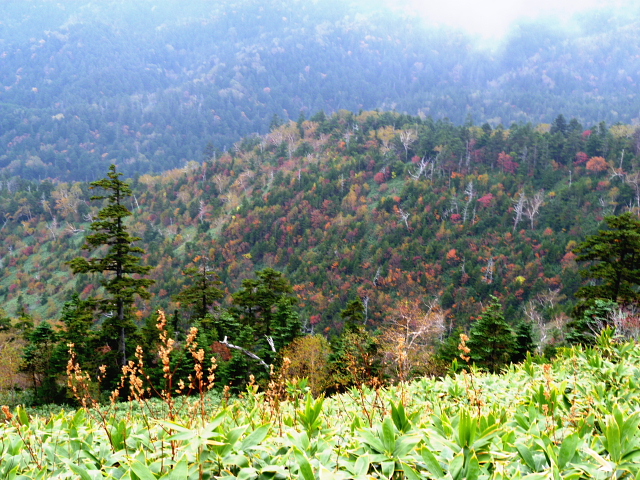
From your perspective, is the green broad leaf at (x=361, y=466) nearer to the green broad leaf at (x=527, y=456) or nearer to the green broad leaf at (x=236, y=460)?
the green broad leaf at (x=236, y=460)

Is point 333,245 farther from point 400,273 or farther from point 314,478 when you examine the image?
point 314,478

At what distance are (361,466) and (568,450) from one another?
1235mm

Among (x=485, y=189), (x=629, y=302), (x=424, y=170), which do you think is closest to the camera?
(x=629, y=302)

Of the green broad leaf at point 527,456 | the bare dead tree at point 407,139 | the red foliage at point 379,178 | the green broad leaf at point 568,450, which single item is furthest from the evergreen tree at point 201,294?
the bare dead tree at point 407,139

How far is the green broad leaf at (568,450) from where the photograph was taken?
2448 mm

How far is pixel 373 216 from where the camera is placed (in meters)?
82.9

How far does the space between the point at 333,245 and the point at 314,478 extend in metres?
77.5

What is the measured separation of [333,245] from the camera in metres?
79.7

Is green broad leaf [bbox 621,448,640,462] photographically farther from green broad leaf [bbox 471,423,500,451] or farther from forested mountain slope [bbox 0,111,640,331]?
forested mountain slope [bbox 0,111,640,331]

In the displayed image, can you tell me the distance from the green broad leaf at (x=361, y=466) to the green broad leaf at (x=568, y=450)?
3.78ft

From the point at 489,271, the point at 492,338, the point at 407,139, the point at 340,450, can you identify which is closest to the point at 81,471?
the point at 340,450

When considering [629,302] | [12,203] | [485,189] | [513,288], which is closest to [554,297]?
[513,288]

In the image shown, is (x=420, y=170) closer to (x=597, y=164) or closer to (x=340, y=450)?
(x=597, y=164)

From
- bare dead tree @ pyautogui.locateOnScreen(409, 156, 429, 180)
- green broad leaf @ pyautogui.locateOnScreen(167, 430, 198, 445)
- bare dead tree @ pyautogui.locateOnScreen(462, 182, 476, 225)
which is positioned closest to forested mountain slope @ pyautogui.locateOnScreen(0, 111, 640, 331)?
bare dead tree @ pyautogui.locateOnScreen(409, 156, 429, 180)
